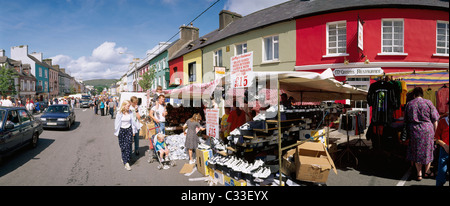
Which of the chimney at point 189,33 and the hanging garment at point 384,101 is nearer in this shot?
the hanging garment at point 384,101

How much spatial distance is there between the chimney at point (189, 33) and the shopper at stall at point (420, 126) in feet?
91.5

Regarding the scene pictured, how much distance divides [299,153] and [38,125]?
9327 mm

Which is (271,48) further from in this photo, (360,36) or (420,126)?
(420,126)

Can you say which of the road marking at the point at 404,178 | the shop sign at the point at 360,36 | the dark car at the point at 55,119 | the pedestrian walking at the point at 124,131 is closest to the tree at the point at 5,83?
the dark car at the point at 55,119

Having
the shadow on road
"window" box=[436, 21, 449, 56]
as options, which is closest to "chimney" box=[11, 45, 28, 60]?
the shadow on road

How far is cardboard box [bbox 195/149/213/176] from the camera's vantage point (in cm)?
547

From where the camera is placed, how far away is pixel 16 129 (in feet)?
21.3

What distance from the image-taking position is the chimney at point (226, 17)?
22016mm

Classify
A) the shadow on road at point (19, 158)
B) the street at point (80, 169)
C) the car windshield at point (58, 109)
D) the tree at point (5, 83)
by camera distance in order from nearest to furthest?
the street at point (80, 169), the shadow on road at point (19, 158), the car windshield at point (58, 109), the tree at point (5, 83)

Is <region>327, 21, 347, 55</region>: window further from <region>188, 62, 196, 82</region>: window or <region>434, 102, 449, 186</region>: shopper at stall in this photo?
<region>188, 62, 196, 82</region>: window

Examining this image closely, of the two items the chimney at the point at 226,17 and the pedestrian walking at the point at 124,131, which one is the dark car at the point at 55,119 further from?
the chimney at the point at 226,17

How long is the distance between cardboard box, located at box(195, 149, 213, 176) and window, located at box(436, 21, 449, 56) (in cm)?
1146

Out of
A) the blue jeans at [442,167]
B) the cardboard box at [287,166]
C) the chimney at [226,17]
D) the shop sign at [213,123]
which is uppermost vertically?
the chimney at [226,17]

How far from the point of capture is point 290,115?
5.31 metres
